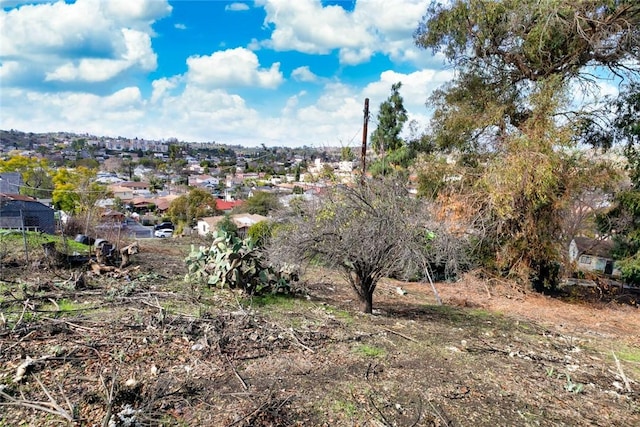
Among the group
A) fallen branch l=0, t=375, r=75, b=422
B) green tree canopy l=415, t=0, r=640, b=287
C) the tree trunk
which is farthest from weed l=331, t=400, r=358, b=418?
green tree canopy l=415, t=0, r=640, b=287

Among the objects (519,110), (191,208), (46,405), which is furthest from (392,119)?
(191,208)

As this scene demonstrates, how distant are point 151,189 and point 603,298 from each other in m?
49.5

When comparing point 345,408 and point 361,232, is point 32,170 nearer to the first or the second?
point 361,232

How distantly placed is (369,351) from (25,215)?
31.1 ft

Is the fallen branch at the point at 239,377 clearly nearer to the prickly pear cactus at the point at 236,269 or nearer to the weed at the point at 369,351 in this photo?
the weed at the point at 369,351

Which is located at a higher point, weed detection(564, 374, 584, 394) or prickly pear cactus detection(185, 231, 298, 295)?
prickly pear cactus detection(185, 231, 298, 295)

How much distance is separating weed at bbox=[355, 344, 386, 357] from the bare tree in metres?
1.16

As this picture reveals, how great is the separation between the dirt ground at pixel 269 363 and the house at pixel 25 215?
3.07 meters

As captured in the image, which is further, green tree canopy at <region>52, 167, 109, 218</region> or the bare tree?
green tree canopy at <region>52, 167, 109, 218</region>

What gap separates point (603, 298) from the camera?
417 inches

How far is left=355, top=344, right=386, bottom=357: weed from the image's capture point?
393 cm

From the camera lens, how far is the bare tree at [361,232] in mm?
4789

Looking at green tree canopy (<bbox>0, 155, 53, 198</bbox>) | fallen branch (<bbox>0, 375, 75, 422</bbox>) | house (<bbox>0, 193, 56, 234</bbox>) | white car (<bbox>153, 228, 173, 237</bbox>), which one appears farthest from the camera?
white car (<bbox>153, 228, 173, 237</bbox>)

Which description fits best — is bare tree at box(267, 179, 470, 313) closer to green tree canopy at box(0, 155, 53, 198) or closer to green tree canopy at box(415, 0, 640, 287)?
green tree canopy at box(415, 0, 640, 287)
